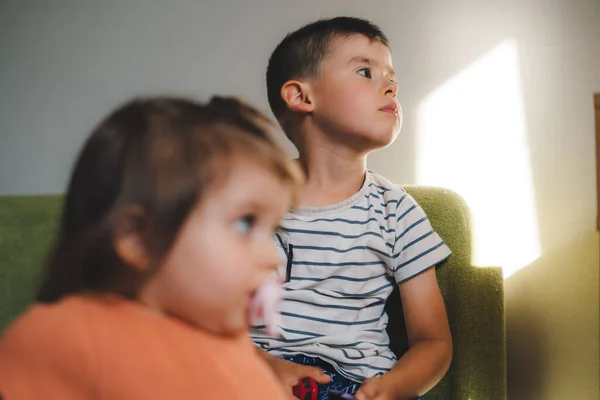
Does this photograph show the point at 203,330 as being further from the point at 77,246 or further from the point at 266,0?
the point at 266,0

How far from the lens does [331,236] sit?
0.90 meters

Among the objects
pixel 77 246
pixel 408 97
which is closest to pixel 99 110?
pixel 408 97

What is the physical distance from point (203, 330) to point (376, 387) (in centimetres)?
35

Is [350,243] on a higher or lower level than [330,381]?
higher

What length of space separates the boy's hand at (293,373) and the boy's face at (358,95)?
36 cm

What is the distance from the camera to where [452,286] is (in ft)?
3.19

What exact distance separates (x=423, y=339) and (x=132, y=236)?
576mm

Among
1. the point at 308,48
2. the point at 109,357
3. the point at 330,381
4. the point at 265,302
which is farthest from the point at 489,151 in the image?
the point at 109,357

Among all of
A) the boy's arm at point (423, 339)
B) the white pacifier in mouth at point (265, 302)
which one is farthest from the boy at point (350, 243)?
the white pacifier in mouth at point (265, 302)

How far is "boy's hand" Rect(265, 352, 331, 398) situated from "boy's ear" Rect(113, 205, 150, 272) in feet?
1.24

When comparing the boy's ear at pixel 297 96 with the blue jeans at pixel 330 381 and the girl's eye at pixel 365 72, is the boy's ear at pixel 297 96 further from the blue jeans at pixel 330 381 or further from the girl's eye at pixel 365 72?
the blue jeans at pixel 330 381

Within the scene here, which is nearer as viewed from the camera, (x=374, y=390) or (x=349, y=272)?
(x=374, y=390)

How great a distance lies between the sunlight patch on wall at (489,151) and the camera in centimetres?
121

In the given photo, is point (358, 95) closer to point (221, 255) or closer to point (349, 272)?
point (349, 272)
